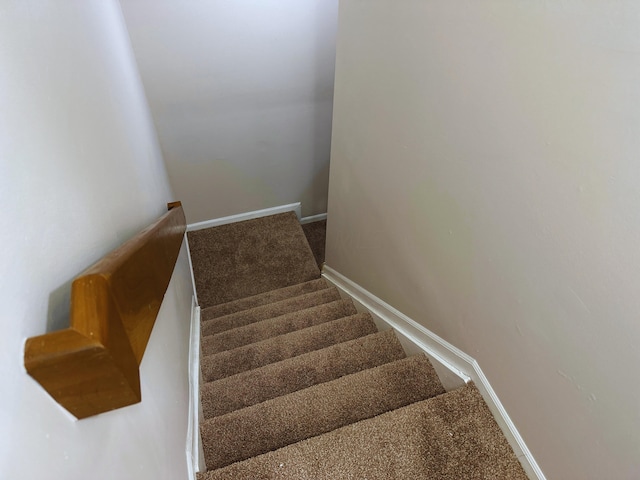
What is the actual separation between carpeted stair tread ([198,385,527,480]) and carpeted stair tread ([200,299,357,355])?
877 millimetres

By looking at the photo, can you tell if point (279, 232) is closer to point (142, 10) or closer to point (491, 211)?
point (142, 10)

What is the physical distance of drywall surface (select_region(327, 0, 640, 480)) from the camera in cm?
73

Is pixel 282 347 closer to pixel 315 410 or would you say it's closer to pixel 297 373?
pixel 297 373

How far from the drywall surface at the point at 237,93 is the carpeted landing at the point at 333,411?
4.78 ft

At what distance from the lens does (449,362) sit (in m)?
1.40

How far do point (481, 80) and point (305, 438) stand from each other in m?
1.16

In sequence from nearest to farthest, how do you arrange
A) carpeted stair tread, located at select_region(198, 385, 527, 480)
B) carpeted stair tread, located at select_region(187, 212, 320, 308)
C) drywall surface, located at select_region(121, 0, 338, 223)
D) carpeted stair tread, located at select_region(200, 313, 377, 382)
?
carpeted stair tread, located at select_region(198, 385, 527, 480), carpeted stair tread, located at select_region(200, 313, 377, 382), drywall surface, located at select_region(121, 0, 338, 223), carpeted stair tread, located at select_region(187, 212, 320, 308)

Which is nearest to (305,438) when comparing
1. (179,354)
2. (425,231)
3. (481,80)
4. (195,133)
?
(179,354)

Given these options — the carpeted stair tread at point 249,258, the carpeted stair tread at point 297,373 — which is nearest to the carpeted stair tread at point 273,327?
the carpeted stair tread at point 297,373

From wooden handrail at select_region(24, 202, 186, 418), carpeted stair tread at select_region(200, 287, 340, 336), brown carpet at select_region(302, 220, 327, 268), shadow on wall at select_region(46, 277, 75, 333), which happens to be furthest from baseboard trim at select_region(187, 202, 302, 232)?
shadow on wall at select_region(46, 277, 75, 333)

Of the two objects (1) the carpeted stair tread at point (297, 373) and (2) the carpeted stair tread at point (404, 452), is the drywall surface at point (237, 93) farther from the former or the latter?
(2) the carpeted stair tread at point (404, 452)

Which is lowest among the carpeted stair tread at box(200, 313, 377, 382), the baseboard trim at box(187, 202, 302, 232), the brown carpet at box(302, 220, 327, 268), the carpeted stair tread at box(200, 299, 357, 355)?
the brown carpet at box(302, 220, 327, 268)

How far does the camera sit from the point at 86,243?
716 mm

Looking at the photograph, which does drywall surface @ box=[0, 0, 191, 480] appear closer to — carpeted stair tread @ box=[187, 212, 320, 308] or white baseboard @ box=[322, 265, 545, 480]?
white baseboard @ box=[322, 265, 545, 480]
